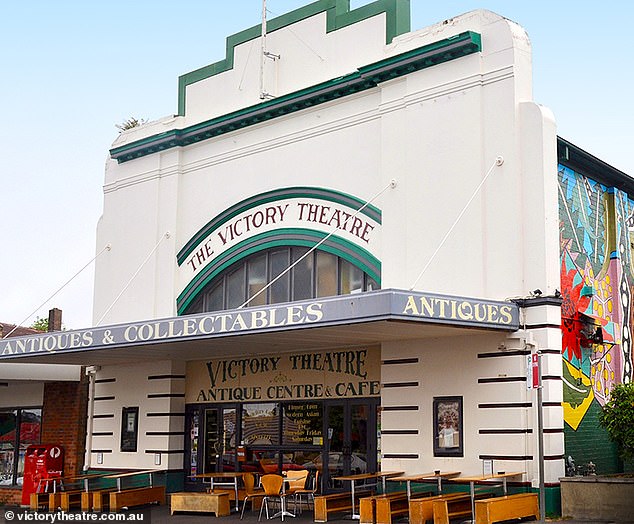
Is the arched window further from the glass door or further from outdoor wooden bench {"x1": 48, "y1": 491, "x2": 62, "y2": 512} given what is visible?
outdoor wooden bench {"x1": 48, "y1": 491, "x2": 62, "y2": 512}

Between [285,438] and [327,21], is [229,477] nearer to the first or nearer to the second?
[285,438]

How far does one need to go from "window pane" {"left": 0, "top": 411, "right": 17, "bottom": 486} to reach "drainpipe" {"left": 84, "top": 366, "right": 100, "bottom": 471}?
2.48 m

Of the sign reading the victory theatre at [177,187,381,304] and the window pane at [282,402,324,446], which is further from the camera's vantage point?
the window pane at [282,402,324,446]

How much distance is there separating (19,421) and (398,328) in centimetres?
1411

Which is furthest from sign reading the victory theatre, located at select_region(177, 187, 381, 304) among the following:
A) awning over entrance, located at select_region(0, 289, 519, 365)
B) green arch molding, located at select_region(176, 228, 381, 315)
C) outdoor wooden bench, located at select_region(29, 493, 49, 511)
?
outdoor wooden bench, located at select_region(29, 493, 49, 511)

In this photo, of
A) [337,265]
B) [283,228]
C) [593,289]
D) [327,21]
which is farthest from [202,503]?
[327,21]

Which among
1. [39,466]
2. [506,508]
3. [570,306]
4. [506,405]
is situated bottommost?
[506,508]

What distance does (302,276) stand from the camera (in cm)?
2186

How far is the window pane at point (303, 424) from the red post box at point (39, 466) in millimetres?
6577

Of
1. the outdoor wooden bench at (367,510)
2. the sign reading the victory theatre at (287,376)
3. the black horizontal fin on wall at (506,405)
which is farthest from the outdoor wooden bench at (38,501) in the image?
the black horizontal fin on wall at (506,405)

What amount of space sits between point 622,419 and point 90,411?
1403cm

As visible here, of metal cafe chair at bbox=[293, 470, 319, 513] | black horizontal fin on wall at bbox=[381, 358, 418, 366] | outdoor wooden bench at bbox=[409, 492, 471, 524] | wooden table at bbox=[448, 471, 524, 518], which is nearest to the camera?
wooden table at bbox=[448, 471, 524, 518]

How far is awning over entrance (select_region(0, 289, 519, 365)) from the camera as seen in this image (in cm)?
1588

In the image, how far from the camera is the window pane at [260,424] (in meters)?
→ 22.4
